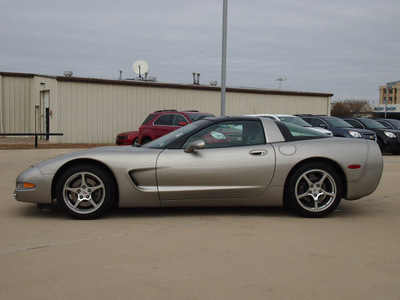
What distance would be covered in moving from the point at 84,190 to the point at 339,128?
12.9 metres

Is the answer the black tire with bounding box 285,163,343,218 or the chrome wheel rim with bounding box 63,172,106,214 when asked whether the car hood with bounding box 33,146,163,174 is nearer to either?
the chrome wheel rim with bounding box 63,172,106,214

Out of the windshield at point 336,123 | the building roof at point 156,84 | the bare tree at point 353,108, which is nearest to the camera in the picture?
the windshield at point 336,123

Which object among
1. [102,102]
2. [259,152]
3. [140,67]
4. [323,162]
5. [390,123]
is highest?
[140,67]

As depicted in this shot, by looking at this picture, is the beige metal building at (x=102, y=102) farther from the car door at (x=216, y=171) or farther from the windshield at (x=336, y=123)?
Answer: the car door at (x=216, y=171)

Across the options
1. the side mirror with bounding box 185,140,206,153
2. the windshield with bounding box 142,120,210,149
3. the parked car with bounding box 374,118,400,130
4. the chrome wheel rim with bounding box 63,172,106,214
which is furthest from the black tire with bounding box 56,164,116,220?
the parked car with bounding box 374,118,400,130

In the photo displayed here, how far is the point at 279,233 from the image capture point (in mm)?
5160

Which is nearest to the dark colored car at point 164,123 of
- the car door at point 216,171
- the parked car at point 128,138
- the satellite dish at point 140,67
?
the parked car at point 128,138

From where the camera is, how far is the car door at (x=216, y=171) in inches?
225

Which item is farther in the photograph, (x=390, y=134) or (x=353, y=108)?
(x=353, y=108)

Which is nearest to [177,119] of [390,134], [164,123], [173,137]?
[164,123]

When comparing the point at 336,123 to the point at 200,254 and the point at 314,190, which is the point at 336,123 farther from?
the point at 200,254

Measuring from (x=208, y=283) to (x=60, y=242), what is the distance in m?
1.81

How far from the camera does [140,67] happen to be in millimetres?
29734

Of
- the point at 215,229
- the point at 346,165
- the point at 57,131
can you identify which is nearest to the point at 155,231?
the point at 215,229
